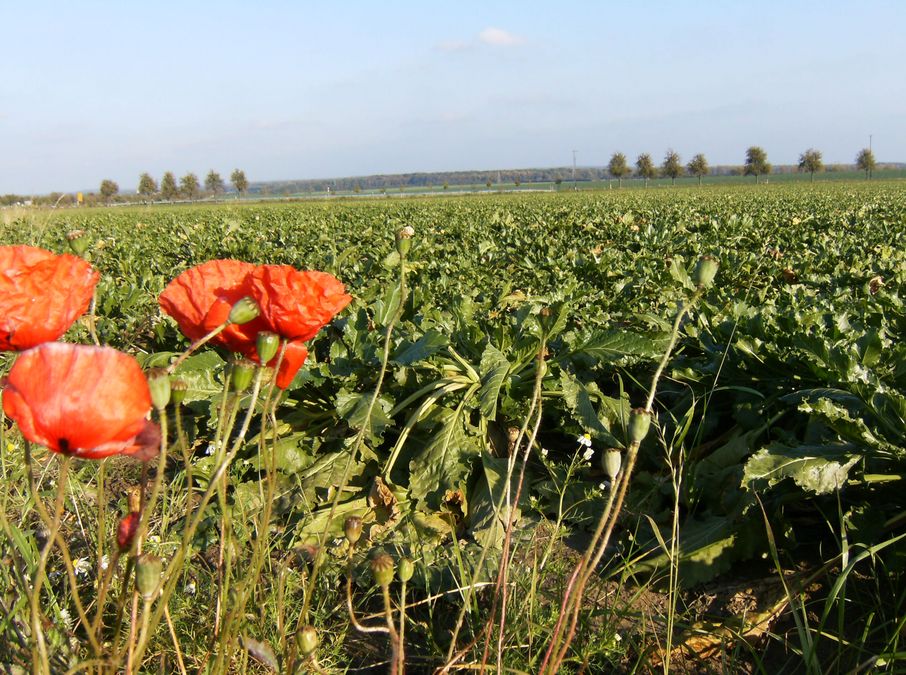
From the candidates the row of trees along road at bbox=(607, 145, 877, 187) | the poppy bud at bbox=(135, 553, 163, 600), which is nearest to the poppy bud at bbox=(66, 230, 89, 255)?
the poppy bud at bbox=(135, 553, 163, 600)

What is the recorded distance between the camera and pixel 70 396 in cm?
75

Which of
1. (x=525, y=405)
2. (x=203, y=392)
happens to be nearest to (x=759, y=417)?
(x=525, y=405)

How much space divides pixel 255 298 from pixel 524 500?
1593 mm

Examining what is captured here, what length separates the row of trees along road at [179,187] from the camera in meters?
84.4

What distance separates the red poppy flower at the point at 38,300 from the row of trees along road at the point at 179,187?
85.7 m

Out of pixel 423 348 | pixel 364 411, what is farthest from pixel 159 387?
pixel 423 348

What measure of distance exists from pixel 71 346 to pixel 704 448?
238 cm

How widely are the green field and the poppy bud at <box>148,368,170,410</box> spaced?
0.79 feet

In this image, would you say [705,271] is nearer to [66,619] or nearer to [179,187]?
[66,619]

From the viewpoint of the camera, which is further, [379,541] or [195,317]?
[379,541]

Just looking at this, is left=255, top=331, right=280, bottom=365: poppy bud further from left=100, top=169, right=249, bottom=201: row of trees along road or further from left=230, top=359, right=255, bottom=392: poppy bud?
left=100, top=169, right=249, bottom=201: row of trees along road

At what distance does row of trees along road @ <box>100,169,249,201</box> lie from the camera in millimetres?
84387

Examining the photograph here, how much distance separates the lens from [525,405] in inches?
108

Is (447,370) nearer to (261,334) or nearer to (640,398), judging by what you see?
(640,398)
